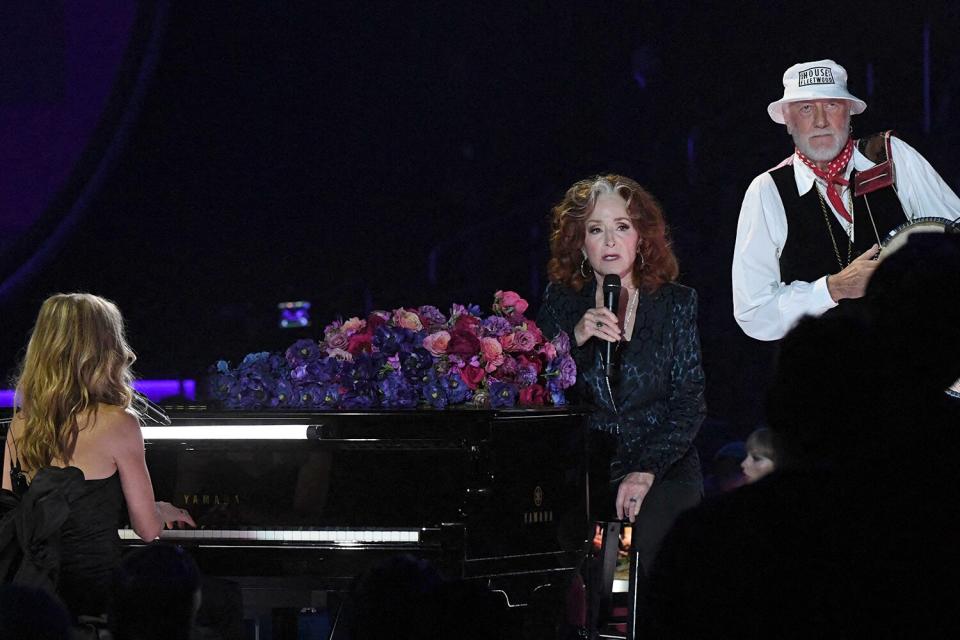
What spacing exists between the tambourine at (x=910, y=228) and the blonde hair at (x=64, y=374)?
8.77 ft

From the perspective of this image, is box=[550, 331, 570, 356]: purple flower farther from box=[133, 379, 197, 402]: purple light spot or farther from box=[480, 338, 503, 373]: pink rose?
box=[133, 379, 197, 402]: purple light spot

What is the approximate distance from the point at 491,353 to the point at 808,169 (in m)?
1.55

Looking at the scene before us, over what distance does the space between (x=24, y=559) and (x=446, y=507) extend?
1239mm

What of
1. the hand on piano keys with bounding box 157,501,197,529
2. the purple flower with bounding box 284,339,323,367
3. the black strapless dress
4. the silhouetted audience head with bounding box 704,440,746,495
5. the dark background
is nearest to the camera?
the black strapless dress

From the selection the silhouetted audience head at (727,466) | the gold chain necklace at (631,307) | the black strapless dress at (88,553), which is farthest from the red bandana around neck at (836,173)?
the black strapless dress at (88,553)

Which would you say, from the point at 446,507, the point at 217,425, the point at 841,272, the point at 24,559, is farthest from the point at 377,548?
the point at 841,272

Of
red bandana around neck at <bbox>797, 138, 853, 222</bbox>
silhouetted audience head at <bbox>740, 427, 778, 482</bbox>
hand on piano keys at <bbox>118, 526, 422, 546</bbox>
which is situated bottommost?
hand on piano keys at <bbox>118, 526, 422, 546</bbox>

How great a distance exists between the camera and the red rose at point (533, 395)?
4.15m

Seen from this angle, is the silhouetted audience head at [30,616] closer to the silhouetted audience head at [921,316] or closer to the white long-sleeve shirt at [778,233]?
the silhouetted audience head at [921,316]

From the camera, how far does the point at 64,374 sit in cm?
332

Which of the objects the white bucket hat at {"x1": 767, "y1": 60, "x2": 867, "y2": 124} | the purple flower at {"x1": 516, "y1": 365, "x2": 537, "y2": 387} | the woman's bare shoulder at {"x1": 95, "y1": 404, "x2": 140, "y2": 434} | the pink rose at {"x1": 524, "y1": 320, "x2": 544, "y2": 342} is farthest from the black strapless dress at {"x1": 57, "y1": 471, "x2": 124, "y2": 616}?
the white bucket hat at {"x1": 767, "y1": 60, "x2": 867, "y2": 124}

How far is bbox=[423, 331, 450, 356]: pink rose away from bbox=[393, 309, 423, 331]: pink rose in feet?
0.34

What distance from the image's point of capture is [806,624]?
135 centimetres

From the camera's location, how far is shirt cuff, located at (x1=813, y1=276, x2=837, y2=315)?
183 inches
